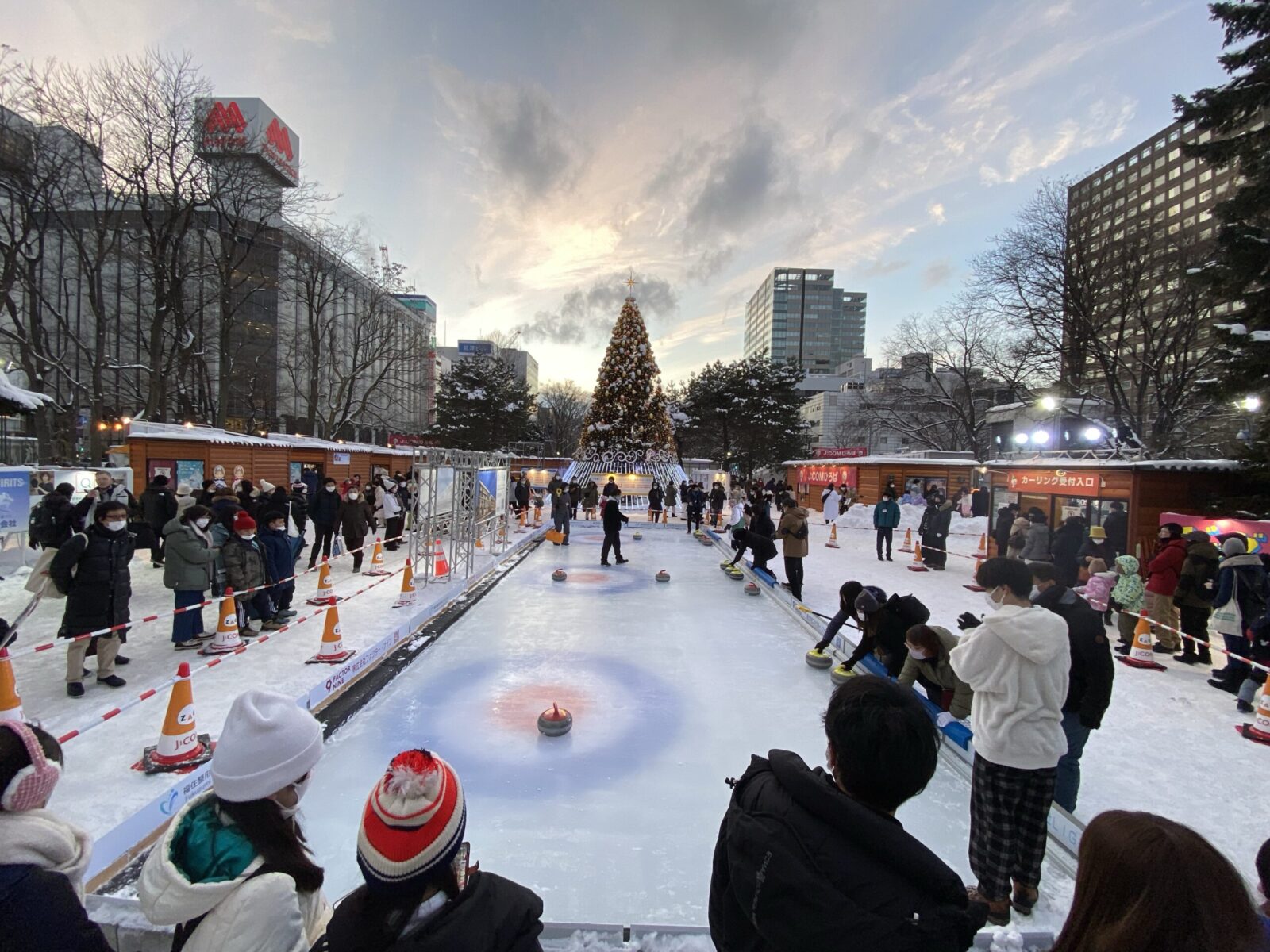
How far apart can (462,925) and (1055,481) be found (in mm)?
13180

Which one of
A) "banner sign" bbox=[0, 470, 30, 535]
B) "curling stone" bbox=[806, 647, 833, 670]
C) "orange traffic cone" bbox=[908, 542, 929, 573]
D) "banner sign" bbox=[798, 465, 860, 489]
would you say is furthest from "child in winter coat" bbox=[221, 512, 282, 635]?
"banner sign" bbox=[798, 465, 860, 489]

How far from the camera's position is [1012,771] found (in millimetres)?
2637

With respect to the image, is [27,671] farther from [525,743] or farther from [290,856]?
[290,856]

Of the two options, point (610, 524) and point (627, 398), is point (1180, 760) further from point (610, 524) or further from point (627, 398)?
point (627, 398)

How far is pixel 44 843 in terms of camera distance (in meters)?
1.31

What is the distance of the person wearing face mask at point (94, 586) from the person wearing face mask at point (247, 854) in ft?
15.8

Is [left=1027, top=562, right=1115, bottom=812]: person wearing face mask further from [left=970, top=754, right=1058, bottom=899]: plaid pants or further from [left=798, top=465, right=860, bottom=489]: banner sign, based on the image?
[left=798, top=465, right=860, bottom=489]: banner sign

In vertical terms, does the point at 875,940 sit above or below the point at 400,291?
below

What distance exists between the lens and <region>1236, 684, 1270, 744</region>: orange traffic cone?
4.80 meters

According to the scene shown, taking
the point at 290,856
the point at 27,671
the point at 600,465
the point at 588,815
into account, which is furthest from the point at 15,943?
the point at 600,465

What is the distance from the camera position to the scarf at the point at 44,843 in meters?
1.26

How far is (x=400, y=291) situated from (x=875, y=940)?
1173 inches

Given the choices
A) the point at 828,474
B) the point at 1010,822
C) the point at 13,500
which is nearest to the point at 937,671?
the point at 1010,822

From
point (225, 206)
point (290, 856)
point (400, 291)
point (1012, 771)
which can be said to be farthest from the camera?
point (400, 291)
